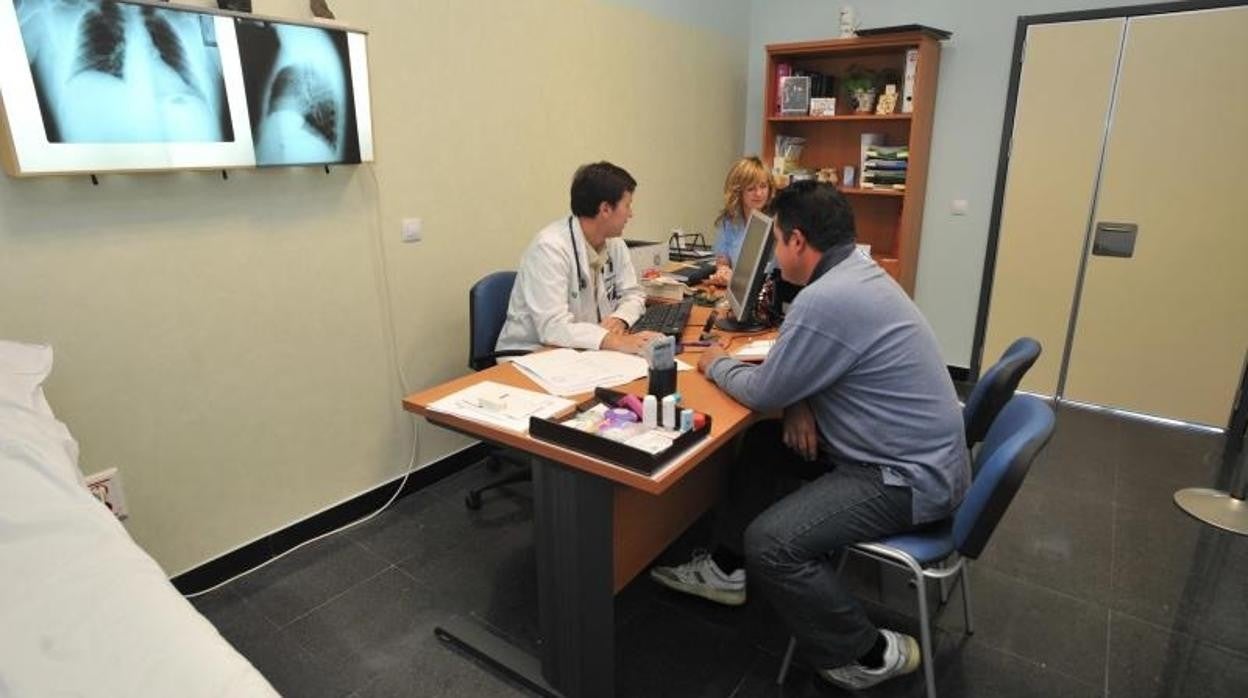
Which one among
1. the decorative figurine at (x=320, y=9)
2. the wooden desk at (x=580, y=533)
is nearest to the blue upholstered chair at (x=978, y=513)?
the wooden desk at (x=580, y=533)

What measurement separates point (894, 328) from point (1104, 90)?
2.91 m

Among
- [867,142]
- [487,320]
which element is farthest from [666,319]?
[867,142]

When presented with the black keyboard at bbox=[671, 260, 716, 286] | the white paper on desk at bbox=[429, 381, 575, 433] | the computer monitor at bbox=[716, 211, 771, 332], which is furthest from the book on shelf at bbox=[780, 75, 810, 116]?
the white paper on desk at bbox=[429, 381, 575, 433]

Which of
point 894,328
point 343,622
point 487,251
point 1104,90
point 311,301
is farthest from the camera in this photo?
point 1104,90

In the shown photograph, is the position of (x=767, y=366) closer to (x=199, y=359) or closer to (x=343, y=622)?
(x=343, y=622)

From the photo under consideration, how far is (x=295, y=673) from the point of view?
1.88 metres

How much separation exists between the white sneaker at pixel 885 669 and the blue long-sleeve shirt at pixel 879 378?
386mm

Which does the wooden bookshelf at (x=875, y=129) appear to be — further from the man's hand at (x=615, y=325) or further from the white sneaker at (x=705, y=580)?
the white sneaker at (x=705, y=580)

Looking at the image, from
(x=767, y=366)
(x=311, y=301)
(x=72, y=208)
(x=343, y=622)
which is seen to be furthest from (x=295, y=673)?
(x=767, y=366)

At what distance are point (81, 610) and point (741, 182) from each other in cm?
323

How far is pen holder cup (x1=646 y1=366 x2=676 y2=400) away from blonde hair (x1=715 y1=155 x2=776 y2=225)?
7.01 feet

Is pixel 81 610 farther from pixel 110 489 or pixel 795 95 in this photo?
pixel 795 95

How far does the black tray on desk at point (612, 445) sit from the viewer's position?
1.39 m

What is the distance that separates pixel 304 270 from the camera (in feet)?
7.58
